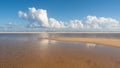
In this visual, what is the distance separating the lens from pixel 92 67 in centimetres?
1564

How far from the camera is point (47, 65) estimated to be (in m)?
16.1

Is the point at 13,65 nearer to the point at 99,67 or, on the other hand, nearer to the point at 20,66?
the point at 20,66

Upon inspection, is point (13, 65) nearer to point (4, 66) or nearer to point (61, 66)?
point (4, 66)

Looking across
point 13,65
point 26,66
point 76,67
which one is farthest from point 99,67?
point 13,65

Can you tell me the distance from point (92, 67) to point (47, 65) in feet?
13.2

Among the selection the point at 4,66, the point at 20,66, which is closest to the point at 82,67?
the point at 20,66

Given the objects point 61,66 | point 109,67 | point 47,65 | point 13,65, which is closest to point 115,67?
point 109,67

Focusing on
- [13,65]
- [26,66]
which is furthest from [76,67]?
[13,65]

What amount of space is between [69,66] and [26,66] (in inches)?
150

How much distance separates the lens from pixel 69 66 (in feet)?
52.2

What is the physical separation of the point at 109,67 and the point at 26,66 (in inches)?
289

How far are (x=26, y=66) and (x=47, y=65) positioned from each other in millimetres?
1875

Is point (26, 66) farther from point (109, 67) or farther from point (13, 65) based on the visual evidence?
point (109, 67)

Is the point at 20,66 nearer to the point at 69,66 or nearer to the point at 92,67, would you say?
the point at 69,66
